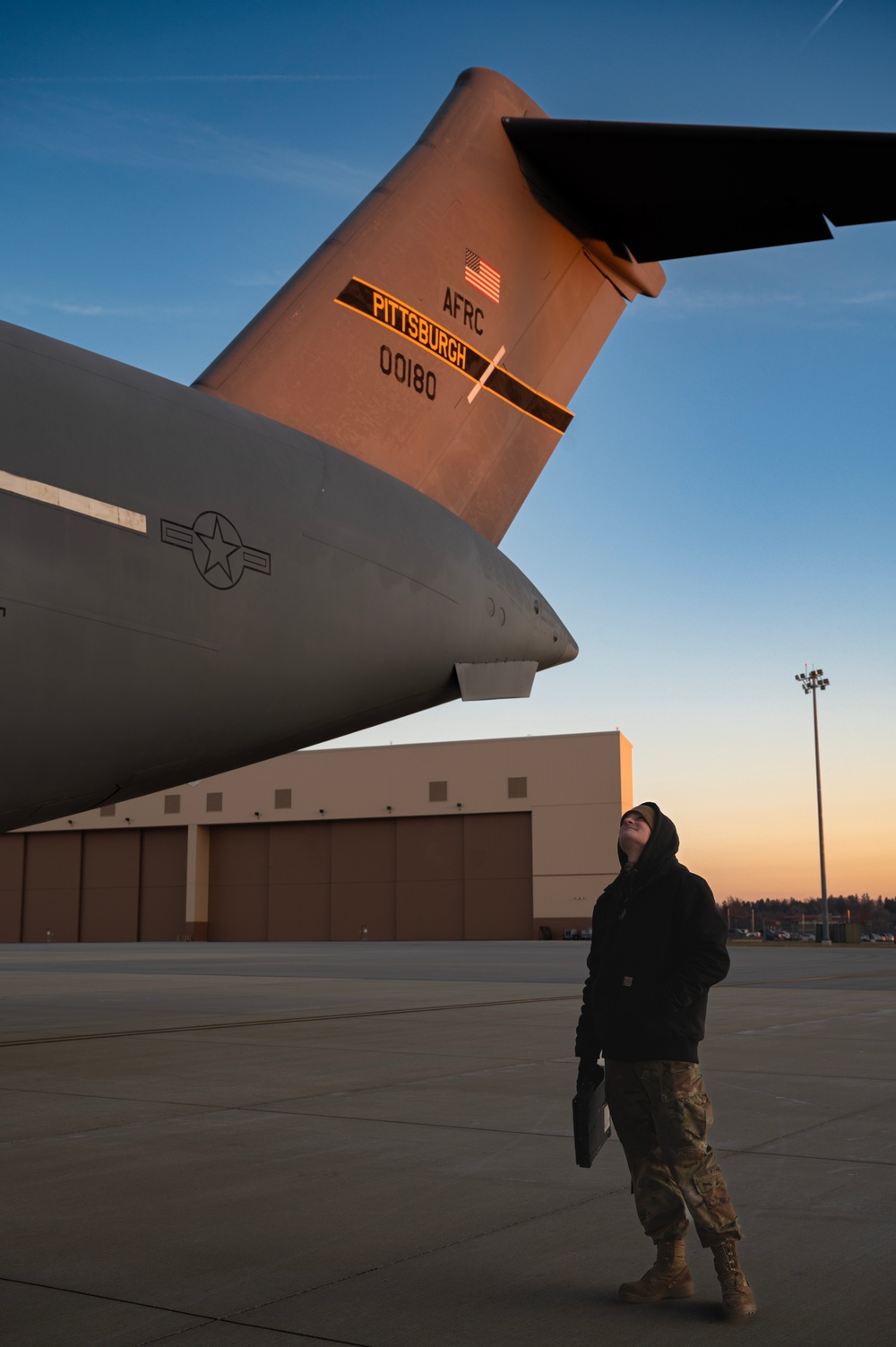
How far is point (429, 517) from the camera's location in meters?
9.16

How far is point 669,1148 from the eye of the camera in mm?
3793

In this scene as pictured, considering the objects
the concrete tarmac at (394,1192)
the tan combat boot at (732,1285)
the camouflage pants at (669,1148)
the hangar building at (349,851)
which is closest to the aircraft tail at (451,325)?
the concrete tarmac at (394,1192)

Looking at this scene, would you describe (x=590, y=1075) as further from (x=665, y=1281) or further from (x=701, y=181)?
(x=701, y=181)

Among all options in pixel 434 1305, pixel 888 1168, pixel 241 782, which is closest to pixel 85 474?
pixel 434 1305

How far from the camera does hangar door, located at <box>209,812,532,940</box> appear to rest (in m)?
53.8

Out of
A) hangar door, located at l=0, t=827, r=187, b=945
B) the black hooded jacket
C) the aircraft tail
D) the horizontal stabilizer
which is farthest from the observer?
hangar door, located at l=0, t=827, r=187, b=945

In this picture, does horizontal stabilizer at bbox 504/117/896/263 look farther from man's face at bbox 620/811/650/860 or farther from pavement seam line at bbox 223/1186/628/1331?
pavement seam line at bbox 223/1186/628/1331

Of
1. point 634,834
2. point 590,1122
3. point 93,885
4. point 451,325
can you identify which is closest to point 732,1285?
point 590,1122

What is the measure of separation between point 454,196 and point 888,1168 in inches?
320

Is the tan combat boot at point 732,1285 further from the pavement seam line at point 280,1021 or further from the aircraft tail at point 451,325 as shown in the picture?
the pavement seam line at point 280,1021

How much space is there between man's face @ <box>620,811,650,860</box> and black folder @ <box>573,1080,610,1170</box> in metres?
0.80

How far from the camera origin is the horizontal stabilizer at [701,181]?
8.70 m

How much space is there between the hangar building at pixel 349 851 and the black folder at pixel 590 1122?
47263mm

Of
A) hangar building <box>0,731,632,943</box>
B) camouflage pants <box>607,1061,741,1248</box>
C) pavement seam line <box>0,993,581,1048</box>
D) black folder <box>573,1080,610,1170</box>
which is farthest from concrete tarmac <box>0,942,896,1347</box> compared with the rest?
hangar building <box>0,731,632,943</box>
